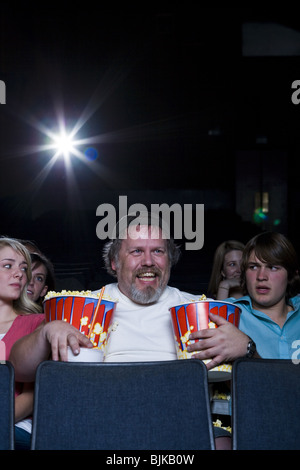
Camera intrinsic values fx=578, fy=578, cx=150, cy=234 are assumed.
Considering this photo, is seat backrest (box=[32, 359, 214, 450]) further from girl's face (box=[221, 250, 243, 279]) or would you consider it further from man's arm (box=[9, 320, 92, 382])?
girl's face (box=[221, 250, 243, 279])

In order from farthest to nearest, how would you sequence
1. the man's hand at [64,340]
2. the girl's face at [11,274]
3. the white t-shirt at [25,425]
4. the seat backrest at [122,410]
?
the girl's face at [11,274], the white t-shirt at [25,425], the man's hand at [64,340], the seat backrest at [122,410]

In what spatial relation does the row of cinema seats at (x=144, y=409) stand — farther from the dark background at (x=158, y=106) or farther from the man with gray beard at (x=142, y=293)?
the dark background at (x=158, y=106)

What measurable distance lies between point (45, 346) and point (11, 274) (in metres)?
0.56

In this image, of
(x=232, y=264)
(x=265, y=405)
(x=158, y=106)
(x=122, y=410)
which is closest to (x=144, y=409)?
(x=122, y=410)

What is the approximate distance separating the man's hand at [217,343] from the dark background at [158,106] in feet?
32.2

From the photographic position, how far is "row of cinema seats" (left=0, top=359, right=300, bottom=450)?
1.12 metres

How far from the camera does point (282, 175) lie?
11.4 metres

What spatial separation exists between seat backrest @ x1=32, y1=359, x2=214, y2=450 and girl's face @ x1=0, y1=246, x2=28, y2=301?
27.3 inches

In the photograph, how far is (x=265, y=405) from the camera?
115 cm

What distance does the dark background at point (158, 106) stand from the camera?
36.5ft

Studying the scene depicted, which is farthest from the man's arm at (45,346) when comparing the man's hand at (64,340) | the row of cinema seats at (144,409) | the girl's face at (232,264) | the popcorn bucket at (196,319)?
the girl's face at (232,264)

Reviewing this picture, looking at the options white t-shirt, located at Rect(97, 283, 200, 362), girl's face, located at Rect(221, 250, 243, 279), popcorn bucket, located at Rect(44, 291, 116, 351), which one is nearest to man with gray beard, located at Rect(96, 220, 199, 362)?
white t-shirt, located at Rect(97, 283, 200, 362)

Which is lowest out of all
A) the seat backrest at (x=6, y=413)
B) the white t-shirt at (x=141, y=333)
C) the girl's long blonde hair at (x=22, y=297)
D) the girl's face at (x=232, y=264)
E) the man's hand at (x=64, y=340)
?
the seat backrest at (x=6, y=413)
